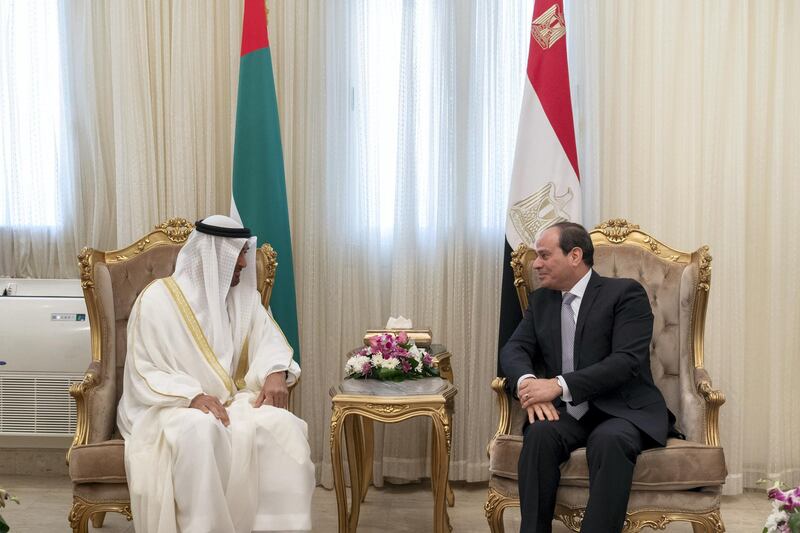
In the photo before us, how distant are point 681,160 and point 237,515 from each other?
9.77ft

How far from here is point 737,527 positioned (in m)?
3.91

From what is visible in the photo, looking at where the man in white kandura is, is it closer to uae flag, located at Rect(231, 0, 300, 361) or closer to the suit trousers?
uae flag, located at Rect(231, 0, 300, 361)

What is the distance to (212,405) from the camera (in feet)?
10.3

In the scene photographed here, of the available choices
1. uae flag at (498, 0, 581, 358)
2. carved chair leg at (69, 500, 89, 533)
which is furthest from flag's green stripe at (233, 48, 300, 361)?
carved chair leg at (69, 500, 89, 533)

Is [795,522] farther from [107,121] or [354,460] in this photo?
[107,121]

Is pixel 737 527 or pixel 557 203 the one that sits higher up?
pixel 557 203

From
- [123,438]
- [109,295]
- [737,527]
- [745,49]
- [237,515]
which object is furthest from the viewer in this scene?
[745,49]

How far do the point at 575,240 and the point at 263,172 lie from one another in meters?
1.66

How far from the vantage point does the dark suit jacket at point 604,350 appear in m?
3.17

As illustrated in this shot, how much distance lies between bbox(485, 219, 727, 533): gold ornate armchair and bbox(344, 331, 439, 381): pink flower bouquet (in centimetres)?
36

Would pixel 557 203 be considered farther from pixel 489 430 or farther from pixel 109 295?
pixel 109 295

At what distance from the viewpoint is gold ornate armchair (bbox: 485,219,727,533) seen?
9.76 feet

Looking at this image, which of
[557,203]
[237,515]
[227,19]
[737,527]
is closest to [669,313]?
[557,203]

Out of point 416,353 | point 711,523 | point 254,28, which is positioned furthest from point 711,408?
point 254,28
